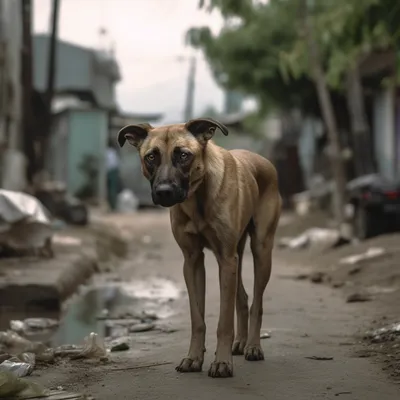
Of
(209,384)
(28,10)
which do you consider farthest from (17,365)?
(28,10)

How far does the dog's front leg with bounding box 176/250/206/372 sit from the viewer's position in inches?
206

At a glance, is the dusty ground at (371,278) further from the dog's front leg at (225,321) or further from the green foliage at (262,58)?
the green foliage at (262,58)

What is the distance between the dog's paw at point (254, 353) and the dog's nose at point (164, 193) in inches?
55.6

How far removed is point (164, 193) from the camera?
4.69 meters

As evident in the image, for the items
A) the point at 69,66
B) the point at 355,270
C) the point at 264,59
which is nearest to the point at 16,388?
the point at 355,270

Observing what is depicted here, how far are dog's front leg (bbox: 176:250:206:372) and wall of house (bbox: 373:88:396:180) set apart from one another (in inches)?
680

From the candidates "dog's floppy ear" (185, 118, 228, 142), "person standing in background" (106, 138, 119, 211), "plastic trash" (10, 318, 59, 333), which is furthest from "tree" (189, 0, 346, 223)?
"dog's floppy ear" (185, 118, 228, 142)

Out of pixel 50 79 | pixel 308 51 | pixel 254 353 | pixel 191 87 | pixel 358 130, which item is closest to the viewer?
pixel 254 353

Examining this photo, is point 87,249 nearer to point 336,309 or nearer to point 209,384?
point 336,309

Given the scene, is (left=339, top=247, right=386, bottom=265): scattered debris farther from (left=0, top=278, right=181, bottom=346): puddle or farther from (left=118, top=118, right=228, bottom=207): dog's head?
(left=118, top=118, right=228, bottom=207): dog's head

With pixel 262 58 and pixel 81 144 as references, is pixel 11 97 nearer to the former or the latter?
pixel 81 144

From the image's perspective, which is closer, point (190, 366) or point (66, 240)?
point (190, 366)

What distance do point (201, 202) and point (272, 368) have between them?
111cm

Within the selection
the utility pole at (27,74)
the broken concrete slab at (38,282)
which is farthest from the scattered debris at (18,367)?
the utility pole at (27,74)
